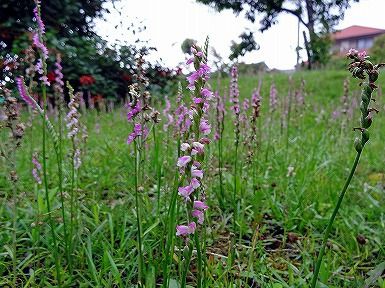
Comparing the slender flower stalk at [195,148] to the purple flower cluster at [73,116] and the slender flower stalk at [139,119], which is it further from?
the purple flower cluster at [73,116]

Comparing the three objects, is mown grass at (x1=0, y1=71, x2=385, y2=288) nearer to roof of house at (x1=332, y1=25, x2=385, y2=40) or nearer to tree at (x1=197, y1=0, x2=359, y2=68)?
tree at (x1=197, y1=0, x2=359, y2=68)

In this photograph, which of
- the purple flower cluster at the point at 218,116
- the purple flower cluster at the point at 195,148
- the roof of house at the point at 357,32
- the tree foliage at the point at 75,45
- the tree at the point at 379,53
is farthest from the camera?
the roof of house at the point at 357,32

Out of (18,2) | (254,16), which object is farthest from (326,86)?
(254,16)

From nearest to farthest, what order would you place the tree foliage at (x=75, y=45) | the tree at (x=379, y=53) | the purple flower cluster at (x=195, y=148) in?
the purple flower cluster at (x=195, y=148), the tree at (x=379, y=53), the tree foliage at (x=75, y=45)

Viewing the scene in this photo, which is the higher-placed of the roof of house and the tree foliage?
the roof of house

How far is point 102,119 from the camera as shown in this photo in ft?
24.3

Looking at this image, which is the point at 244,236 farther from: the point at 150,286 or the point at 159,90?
the point at 159,90

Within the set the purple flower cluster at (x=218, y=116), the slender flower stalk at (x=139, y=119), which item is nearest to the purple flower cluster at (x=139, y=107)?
the slender flower stalk at (x=139, y=119)

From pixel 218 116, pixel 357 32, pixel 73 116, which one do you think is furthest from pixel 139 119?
pixel 357 32

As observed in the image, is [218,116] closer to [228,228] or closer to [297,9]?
[228,228]

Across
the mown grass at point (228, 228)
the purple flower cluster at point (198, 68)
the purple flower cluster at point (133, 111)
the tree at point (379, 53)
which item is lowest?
the mown grass at point (228, 228)

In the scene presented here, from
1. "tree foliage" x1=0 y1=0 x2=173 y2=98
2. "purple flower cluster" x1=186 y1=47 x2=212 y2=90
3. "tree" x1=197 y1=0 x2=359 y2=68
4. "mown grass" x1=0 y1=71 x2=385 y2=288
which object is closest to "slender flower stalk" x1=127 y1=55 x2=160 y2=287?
"mown grass" x1=0 y1=71 x2=385 y2=288

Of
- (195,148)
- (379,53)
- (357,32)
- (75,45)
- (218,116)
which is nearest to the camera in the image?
(195,148)

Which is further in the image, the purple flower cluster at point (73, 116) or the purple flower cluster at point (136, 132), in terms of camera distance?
the purple flower cluster at point (73, 116)
